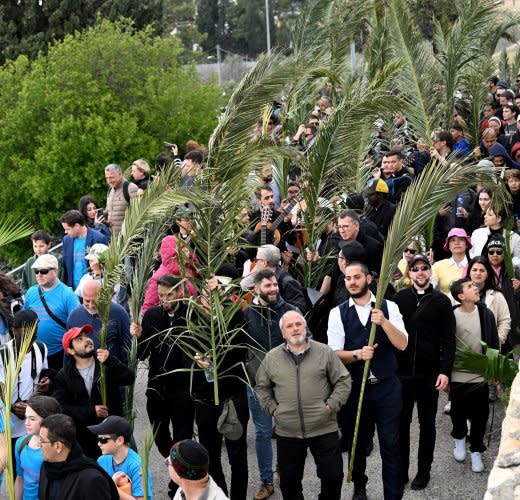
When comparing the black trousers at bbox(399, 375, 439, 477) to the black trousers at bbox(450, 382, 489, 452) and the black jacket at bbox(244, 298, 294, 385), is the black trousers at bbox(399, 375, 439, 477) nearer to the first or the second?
the black trousers at bbox(450, 382, 489, 452)

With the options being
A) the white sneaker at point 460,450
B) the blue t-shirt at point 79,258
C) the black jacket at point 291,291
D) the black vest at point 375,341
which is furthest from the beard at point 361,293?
the blue t-shirt at point 79,258

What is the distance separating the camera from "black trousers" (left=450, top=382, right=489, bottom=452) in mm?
8648

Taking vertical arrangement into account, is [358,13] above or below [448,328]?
above

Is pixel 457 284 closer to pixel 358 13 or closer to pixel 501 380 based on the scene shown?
pixel 501 380

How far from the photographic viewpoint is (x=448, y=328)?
830 centimetres

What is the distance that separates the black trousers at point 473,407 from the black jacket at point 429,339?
1.35 feet

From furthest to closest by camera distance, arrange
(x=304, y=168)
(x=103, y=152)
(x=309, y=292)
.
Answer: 1. (x=103, y=152)
2. (x=304, y=168)
3. (x=309, y=292)

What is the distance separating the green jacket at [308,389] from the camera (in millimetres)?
7355

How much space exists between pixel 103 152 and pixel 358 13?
570 centimetres

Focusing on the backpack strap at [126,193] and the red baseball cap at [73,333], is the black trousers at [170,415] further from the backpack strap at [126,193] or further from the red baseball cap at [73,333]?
the backpack strap at [126,193]

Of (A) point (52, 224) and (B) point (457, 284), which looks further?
(A) point (52, 224)

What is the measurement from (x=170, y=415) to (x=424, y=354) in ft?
7.39

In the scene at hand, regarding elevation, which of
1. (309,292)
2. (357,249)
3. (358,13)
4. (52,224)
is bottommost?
(52,224)

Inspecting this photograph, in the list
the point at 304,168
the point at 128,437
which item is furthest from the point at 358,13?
the point at 128,437
